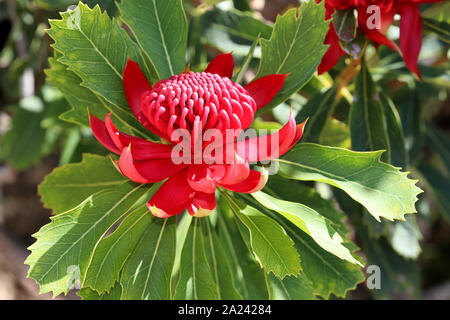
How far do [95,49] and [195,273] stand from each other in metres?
0.66

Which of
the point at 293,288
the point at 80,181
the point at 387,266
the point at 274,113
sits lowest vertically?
the point at 293,288

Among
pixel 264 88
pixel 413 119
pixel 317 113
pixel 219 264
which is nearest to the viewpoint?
pixel 264 88

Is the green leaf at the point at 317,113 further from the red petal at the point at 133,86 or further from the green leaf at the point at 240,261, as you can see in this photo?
the red petal at the point at 133,86

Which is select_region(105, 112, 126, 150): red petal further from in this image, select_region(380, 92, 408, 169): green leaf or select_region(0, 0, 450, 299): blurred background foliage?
select_region(380, 92, 408, 169): green leaf

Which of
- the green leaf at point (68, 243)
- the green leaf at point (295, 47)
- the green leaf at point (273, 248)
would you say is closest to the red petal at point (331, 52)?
the green leaf at point (295, 47)

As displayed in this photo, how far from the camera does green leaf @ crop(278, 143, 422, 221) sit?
40.9 inches

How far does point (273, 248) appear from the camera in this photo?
3.54 ft

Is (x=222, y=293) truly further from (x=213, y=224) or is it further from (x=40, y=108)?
(x=40, y=108)

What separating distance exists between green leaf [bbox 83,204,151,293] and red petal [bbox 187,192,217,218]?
0.62 ft

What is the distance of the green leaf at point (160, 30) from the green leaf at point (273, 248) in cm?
49

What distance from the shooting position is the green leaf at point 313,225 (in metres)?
0.97

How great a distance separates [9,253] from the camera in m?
2.79

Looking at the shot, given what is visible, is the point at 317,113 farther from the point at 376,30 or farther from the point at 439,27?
the point at 439,27

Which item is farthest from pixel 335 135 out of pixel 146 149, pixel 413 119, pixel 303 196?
pixel 146 149
